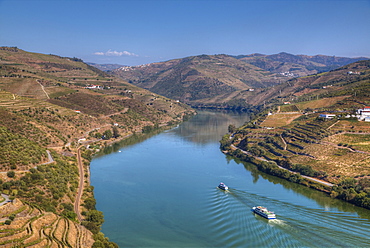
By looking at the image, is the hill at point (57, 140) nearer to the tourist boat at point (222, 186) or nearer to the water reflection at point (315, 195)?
the tourist boat at point (222, 186)

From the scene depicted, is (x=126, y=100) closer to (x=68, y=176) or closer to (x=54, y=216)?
(x=68, y=176)

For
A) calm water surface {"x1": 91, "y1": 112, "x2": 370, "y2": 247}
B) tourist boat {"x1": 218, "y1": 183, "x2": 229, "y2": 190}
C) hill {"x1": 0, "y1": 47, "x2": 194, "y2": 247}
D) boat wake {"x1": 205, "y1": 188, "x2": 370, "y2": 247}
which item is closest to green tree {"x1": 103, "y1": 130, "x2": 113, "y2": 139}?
hill {"x1": 0, "y1": 47, "x2": 194, "y2": 247}

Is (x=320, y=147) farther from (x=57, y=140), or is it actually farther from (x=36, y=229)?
(x=57, y=140)

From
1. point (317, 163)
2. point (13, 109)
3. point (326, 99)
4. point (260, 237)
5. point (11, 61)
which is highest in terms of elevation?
point (11, 61)

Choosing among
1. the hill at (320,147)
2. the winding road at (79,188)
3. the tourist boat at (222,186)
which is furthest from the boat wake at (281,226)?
the winding road at (79,188)

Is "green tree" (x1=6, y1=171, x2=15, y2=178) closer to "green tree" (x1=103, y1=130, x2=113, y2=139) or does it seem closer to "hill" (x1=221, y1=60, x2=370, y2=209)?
"hill" (x1=221, y1=60, x2=370, y2=209)

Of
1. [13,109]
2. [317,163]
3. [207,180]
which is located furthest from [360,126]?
[13,109]
